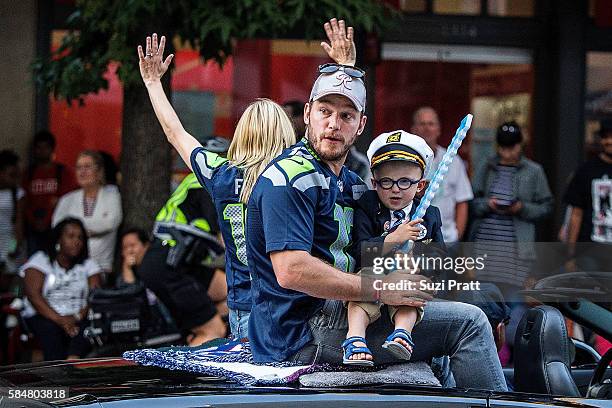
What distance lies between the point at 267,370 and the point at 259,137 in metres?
2.10

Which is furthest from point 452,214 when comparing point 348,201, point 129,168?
point 348,201

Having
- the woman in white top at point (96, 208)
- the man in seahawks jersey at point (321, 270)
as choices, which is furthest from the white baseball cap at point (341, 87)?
the woman in white top at point (96, 208)

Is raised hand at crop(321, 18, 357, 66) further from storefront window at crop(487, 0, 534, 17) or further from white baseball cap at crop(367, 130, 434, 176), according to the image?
storefront window at crop(487, 0, 534, 17)

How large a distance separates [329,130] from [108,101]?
6542 mm

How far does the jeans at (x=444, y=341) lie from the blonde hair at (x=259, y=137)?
5.60 ft

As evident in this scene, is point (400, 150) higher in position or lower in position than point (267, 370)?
higher

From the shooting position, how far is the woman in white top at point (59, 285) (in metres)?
8.95

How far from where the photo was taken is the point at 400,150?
4277mm

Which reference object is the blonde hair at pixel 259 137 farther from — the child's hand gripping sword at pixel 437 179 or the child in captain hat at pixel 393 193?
the child's hand gripping sword at pixel 437 179

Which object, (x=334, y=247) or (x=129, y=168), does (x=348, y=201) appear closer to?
(x=334, y=247)

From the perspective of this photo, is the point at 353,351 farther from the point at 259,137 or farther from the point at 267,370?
the point at 259,137

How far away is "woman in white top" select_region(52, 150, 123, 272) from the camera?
9445 millimetres

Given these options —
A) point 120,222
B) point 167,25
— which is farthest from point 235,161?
point 120,222

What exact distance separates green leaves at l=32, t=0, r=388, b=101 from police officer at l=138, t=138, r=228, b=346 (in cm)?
77
